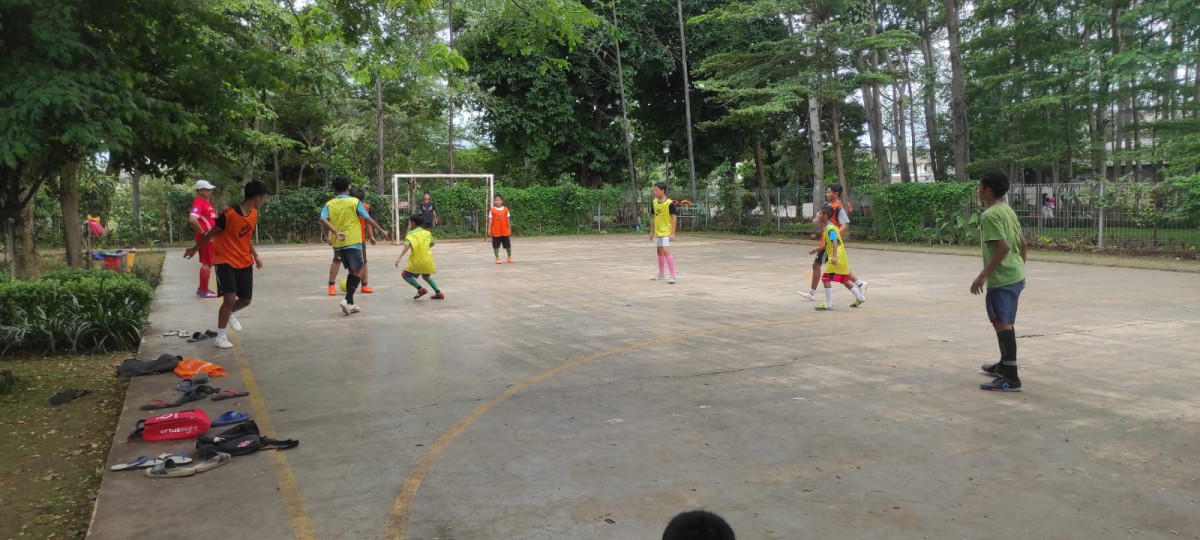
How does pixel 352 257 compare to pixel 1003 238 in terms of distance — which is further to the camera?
pixel 352 257

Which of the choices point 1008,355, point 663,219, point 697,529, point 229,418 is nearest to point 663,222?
point 663,219

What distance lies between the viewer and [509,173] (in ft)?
163

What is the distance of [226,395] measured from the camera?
20.6 ft

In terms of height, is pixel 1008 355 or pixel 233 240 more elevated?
pixel 233 240

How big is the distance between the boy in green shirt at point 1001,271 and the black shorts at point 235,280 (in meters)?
7.05

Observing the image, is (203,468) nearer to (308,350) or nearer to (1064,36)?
(308,350)

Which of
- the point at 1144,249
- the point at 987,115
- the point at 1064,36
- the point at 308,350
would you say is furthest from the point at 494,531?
the point at 987,115

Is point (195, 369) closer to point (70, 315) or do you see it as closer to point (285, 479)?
point (70, 315)

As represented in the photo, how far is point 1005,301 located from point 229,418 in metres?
5.89

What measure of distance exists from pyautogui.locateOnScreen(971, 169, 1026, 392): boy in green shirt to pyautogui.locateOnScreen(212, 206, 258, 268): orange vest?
22.5 feet

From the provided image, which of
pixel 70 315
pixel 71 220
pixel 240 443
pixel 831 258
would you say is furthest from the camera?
pixel 71 220

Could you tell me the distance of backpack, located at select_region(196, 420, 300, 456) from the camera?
4.86 metres

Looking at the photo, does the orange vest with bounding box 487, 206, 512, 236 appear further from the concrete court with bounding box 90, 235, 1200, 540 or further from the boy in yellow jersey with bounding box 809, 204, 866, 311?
the boy in yellow jersey with bounding box 809, 204, 866, 311

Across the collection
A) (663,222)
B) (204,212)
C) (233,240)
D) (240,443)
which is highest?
(204,212)
